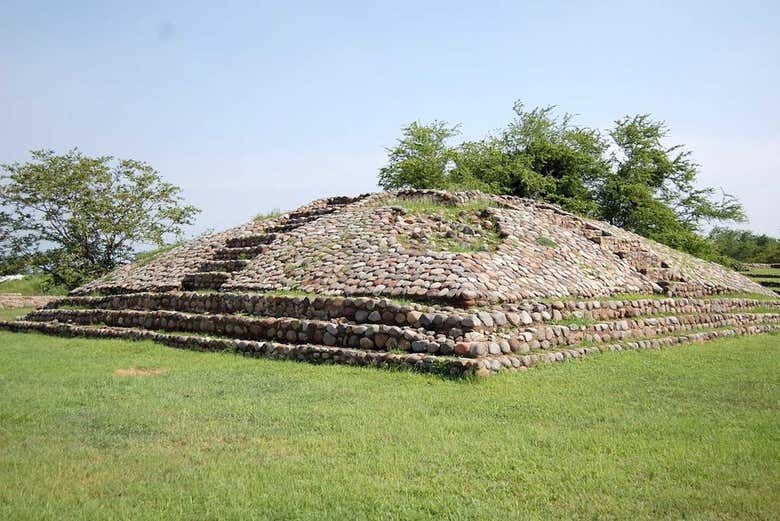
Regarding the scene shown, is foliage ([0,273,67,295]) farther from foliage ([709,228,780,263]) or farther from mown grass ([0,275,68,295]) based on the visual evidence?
foliage ([709,228,780,263])


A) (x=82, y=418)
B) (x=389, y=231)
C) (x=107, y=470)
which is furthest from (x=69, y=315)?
(x=107, y=470)

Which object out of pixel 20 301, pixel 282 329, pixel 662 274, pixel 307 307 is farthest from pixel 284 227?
pixel 20 301

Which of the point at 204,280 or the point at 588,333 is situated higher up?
the point at 204,280

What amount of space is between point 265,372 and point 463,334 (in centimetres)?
272

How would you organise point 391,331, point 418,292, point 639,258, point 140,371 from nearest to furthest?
point 140,371
point 391,331
point 418,292
point 639,258

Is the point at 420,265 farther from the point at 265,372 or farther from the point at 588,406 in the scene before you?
the point at 588,406

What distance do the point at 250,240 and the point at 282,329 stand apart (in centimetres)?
576

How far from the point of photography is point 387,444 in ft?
16.5

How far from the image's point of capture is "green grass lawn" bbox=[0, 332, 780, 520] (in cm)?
383

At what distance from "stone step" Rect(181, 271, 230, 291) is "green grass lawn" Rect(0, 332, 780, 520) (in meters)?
5.21

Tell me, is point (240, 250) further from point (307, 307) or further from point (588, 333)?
point (588, 333)

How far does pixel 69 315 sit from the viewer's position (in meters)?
14.6

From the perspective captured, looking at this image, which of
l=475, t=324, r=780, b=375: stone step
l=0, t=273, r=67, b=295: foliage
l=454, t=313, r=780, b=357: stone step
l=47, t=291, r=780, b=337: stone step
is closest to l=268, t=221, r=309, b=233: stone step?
l=47, t=291, r=780, b=337: stone step

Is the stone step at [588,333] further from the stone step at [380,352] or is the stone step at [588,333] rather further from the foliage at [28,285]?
the foliage at [28,285]
